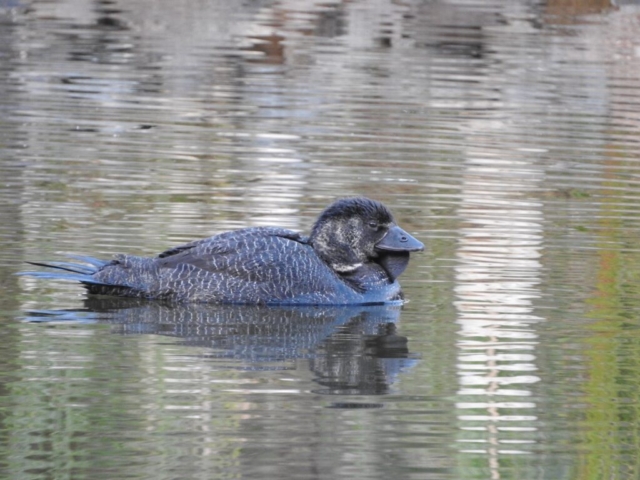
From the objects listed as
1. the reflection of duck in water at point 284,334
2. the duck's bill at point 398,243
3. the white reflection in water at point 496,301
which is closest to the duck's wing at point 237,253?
the reflection of duck in water at point 284,334

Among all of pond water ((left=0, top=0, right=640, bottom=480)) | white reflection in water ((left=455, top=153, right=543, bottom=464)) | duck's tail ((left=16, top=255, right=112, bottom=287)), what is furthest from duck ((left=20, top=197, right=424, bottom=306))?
white reflection in water ((left=455, top=153, right=543, bottom=464))

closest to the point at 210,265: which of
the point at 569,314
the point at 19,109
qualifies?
the point at 569,314

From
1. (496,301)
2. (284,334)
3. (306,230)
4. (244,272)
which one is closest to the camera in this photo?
(284,334)

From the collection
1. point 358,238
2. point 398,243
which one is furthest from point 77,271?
point 398,243

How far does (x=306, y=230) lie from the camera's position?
42.2ft

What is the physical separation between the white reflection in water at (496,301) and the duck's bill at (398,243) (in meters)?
0.46

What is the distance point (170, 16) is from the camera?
99.1ft

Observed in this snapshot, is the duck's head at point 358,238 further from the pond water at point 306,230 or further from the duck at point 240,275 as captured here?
the pond water at point 306,230

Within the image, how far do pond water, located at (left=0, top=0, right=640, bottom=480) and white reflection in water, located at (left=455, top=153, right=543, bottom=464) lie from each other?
0.03 m

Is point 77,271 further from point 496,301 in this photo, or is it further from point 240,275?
point 496,301

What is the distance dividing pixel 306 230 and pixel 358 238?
182 cm

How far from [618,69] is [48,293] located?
17.7 metres

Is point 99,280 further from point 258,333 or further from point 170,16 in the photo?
point 170,16

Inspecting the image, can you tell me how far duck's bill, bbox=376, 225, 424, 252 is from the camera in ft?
36.2
